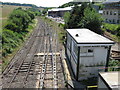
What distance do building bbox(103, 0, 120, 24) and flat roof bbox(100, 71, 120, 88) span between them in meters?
32.9

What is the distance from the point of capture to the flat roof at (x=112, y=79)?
761 centimetres

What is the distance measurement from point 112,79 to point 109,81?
0.37 m

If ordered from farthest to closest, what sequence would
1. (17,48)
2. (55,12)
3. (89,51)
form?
(55,12) → (17,48) → (89,51)

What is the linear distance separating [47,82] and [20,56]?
306 inches

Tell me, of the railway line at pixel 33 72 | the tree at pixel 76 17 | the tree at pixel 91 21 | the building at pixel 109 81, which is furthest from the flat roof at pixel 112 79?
the tree at pixel 76 17

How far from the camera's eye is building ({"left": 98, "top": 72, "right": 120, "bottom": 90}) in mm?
7492

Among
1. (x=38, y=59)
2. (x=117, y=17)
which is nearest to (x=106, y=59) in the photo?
(x=38, y=59)

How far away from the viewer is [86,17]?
21734mm

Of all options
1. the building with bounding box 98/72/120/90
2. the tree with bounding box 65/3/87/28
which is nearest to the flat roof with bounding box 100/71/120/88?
the building with bounding box 98/72/120/90

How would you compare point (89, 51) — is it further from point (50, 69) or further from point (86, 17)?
point (86, 17)

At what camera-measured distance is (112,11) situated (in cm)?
3900

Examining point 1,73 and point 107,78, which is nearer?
point 107,78

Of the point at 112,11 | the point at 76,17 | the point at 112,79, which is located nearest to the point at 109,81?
the point at 112,79

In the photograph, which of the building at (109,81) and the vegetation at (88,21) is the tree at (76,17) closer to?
the vegetation at (88,21)
